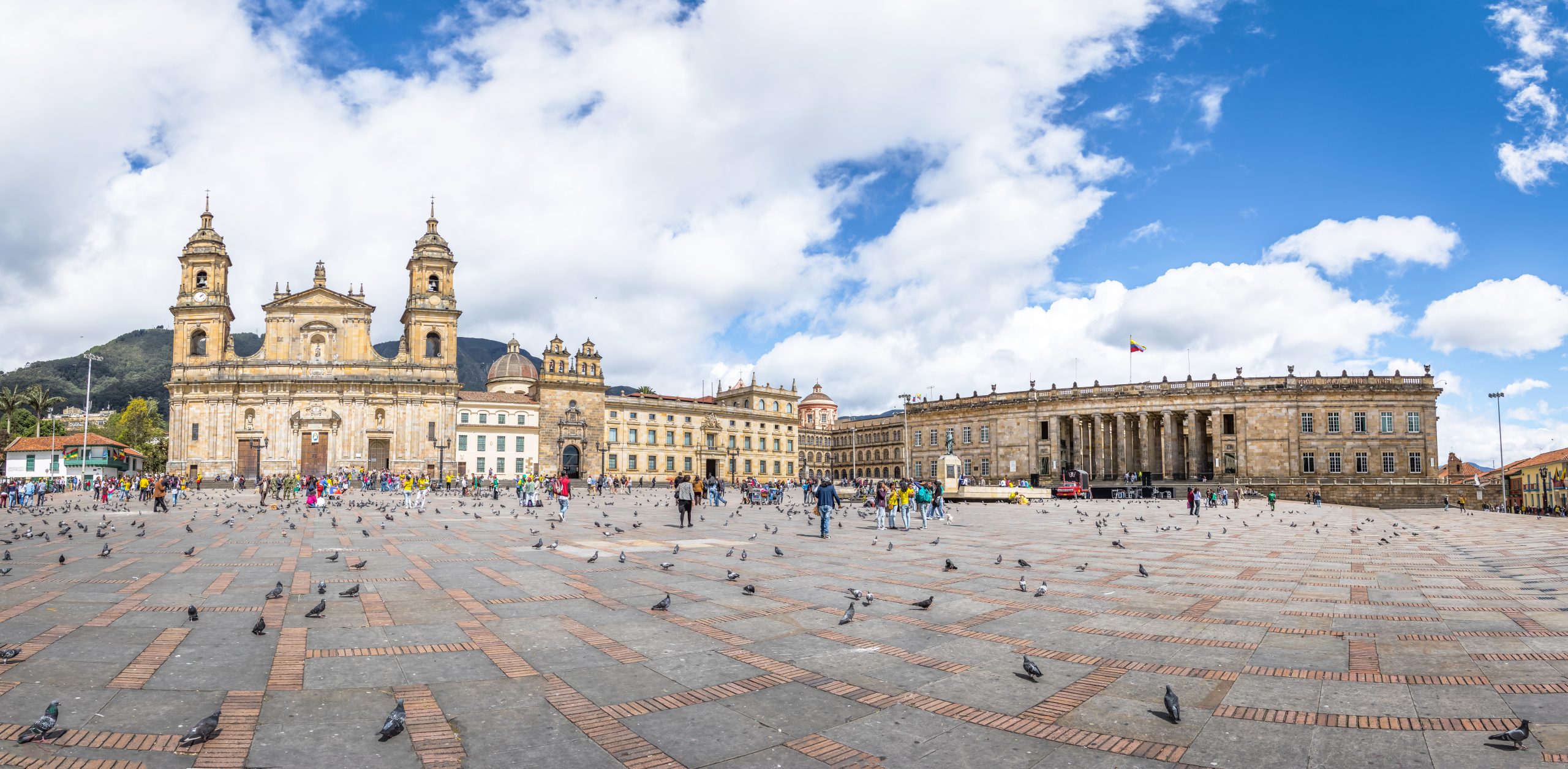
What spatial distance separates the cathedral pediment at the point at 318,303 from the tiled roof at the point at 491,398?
36.6 feet

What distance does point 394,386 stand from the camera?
7038 centimetres

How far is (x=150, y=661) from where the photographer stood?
6.77m

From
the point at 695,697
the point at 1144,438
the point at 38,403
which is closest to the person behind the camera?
the point at 695,697

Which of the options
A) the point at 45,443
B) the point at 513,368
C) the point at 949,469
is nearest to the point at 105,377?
the point at 45,443

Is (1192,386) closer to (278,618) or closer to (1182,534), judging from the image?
(1182,534)

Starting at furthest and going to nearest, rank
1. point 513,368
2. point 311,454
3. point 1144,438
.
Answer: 1. point 513,368
2. point 1144,438
3. point 311,454

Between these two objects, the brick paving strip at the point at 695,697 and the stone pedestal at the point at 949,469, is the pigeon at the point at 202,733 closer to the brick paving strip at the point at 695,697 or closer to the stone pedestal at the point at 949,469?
the brick paving strip at the point at 695,697

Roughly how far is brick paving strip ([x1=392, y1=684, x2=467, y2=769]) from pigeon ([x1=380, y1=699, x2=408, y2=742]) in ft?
0.35

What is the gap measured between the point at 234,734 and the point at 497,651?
2.40m

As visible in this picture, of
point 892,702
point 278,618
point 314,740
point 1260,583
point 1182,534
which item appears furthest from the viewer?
point 1182,534

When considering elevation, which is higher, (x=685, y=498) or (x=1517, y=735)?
(x=685, y=498)

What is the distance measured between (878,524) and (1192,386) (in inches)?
2263

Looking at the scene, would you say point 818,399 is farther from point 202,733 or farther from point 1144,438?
point 202,733

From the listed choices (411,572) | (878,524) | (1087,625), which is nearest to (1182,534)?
(878,524)
